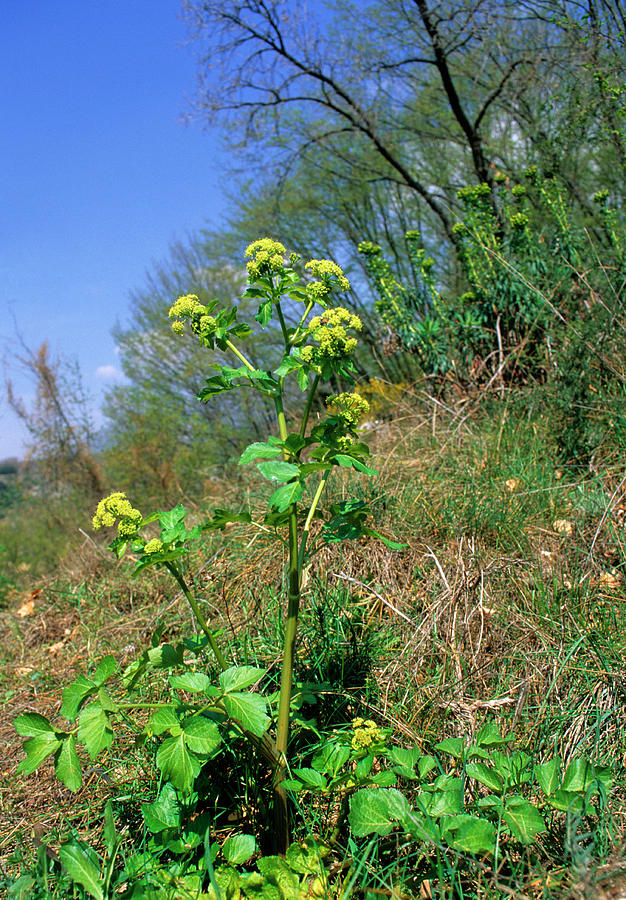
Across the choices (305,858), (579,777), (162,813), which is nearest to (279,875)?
(305,858)

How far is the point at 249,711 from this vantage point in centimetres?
116

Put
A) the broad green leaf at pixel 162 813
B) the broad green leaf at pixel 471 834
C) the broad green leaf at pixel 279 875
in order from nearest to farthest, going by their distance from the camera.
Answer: the broad green leaf at pixel 471 834, the broad green leaf at pixel 279 875, the broad green leaf at pixel 162 813

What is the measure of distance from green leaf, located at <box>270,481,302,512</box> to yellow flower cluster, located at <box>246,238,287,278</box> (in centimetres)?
48

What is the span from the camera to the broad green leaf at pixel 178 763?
3.64 feet

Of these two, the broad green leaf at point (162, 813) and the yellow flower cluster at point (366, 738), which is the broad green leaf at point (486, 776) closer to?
the yellow flower cluster at point (366, 738)

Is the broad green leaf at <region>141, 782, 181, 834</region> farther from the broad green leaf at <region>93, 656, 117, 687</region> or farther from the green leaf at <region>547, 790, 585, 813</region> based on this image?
the green leaf at <region>547, 790, 585, 813</region>

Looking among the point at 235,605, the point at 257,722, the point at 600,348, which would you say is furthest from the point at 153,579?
the point at 600,348

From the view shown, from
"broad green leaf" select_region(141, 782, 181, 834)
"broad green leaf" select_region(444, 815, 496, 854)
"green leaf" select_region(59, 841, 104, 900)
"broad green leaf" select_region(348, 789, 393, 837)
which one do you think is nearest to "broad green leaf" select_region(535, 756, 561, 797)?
"broad green leaf" select_region(444, 815, 496, 854)

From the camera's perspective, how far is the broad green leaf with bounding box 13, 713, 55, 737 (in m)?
1.16

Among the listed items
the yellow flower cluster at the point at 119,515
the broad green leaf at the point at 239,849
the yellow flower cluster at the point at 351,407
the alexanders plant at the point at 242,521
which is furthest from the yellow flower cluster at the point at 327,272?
the broad green leaf at the point at 239,849

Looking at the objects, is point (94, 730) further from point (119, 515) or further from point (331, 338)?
point (331, 338)

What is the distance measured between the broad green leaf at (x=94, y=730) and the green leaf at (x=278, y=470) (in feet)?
1.84

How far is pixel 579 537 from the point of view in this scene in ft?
7.82

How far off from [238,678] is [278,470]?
0.44 m
